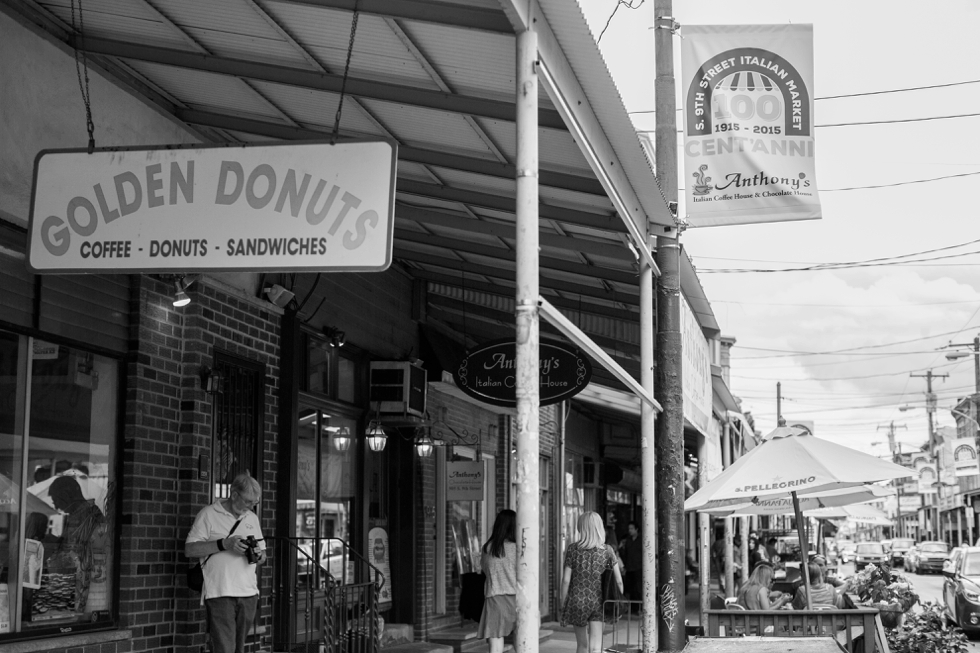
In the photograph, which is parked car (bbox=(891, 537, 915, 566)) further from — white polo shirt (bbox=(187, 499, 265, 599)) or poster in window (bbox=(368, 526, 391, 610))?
white polo shirt (bbox=(187, 499, 265, 599))

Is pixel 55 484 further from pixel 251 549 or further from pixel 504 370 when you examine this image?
pixel 504 370

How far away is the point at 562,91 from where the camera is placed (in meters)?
5.19

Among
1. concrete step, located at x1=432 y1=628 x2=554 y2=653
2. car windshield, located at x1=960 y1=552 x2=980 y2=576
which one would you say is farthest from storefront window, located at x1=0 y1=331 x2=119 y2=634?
car windshield, located at x1=960 y1=552 x2=980 y2=576

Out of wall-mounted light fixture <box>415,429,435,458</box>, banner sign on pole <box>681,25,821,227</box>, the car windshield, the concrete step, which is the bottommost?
the concrete step

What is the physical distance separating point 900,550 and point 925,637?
54.4 metres

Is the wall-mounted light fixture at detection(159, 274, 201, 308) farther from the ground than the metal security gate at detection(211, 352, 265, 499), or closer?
farther from the ground

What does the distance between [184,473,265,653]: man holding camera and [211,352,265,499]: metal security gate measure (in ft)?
3.24

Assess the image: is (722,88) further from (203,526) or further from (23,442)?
(23,442)

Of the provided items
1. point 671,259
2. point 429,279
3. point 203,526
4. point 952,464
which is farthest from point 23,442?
point 952,464

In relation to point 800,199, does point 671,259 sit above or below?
below

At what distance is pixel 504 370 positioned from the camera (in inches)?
426

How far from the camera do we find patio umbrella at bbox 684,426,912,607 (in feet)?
27.2

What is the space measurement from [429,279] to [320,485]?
10.8 feet

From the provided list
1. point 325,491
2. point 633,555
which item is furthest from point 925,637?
Result: point 633,555
